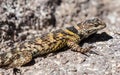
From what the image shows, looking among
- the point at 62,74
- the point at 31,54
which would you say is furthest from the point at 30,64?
the point at 62,74

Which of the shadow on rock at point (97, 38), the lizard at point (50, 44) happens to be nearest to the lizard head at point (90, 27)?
the lizard at point (50, 44)

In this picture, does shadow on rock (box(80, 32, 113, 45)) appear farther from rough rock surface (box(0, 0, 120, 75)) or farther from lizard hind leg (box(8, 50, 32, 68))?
lizard hind leg (box(8, 50, 32, 68))

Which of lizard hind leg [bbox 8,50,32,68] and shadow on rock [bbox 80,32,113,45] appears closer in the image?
lizard hind leg [bbox 8,50,32,68]

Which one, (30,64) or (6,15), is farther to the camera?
(6,15)

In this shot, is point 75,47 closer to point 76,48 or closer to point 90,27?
point 76,48

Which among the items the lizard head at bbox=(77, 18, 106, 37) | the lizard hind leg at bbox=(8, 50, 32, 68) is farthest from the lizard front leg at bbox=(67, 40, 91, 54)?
the lizard hind leg at bbox=(8, 50, 32, 68)

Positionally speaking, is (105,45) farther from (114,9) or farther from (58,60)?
(114,9)
